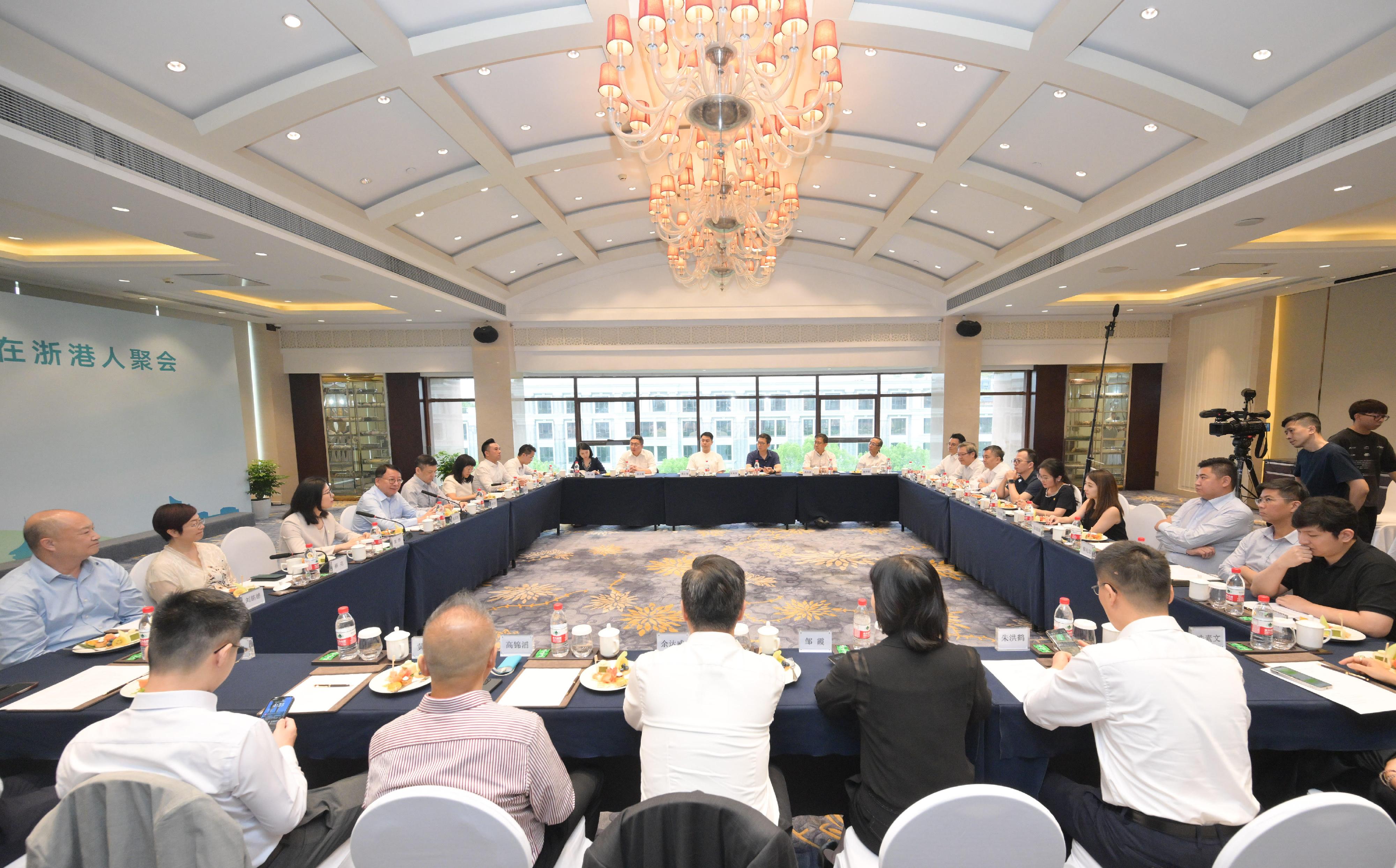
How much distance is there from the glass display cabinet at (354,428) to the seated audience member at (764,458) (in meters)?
6.63

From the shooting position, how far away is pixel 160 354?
23.7ft

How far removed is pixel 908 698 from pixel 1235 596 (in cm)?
197

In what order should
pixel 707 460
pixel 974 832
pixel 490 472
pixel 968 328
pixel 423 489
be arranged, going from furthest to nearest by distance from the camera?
pixel 968 328, pixel 707 460, pixel 490 472, pixel 423 489, pixel 974 832

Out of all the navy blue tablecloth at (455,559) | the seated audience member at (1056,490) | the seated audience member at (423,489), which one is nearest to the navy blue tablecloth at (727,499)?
the navy blue tablecloth at (455,559)

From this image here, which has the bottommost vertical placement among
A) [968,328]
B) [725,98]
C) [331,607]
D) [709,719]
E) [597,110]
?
[331,607]

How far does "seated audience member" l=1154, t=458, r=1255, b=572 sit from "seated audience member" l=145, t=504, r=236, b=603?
523 cm

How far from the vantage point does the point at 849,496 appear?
706 cm

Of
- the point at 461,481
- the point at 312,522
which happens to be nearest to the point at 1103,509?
the point at 312,522

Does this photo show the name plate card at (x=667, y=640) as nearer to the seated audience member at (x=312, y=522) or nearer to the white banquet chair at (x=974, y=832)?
the white banquet chair at (x=974, y=832)

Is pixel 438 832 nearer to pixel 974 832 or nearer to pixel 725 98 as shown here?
pixel 974 832

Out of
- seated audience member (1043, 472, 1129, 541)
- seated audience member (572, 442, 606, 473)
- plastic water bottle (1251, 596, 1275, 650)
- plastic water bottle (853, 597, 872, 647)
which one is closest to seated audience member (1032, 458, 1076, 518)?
seated audience member (1043, 472, 1129, 541)

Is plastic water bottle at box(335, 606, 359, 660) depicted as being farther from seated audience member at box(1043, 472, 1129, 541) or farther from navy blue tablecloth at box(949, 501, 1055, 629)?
seated audience member at box(1043, 472, 1129, 541)

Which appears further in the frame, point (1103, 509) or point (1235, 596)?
point (1103, 509)

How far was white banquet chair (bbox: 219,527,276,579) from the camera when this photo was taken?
11.8 ft
